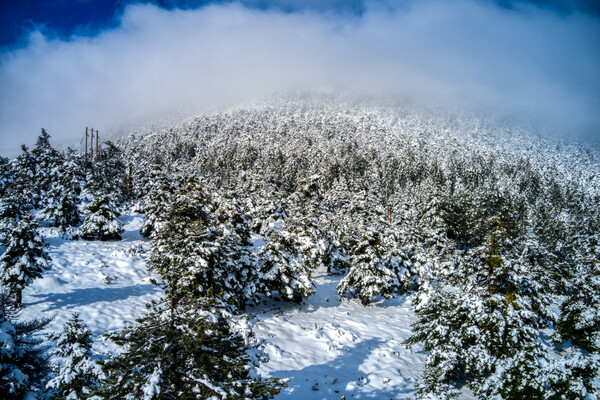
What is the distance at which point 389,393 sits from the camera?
501 inches

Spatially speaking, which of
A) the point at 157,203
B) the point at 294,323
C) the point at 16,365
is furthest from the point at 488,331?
the point at 157,203

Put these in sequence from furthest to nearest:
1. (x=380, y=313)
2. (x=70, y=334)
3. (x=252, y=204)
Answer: (x=252, y=204) < (x=380, y=313) < (x=70, y=334)

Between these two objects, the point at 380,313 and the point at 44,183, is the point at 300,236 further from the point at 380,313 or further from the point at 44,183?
the point at 44,183

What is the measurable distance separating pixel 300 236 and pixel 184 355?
21158 mm

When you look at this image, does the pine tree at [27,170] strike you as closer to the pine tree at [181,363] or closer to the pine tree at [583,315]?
the pine tree at [181,363]

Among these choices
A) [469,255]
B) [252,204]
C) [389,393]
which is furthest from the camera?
[252,204]

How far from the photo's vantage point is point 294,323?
1958 centimetres

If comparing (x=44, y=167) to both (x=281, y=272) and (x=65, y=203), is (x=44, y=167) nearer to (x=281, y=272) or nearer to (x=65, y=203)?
(x=65, y=203)

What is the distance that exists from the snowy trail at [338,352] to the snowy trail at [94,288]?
784 cm

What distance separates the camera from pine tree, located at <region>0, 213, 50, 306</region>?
1484cm

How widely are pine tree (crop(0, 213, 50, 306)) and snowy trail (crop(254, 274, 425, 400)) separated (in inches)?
482

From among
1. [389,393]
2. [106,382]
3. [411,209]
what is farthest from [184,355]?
[411,209]

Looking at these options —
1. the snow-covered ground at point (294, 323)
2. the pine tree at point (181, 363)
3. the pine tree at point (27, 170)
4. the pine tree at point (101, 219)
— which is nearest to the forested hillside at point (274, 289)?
the pine tree at point (181, 363)

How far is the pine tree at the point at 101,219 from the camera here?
29.2 metres
